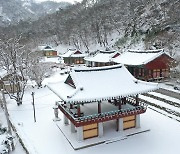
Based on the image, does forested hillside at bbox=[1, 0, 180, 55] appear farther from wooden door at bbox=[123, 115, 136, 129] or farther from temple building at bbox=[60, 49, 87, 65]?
wooden door at bbox=[123, 115, 136, 129]

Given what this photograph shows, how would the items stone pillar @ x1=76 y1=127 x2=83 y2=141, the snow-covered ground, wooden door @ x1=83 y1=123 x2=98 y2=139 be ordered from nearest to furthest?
the snow-covered ground → stone pillar @ x1=76 y1=127 x2=83 y2=141 → wooden door @ x1=83 y1=123 x2=98 y2=139

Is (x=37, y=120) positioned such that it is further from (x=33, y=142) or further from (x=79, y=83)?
(x=79, y=83)

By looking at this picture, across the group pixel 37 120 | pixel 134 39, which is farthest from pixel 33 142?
pixel 134 39

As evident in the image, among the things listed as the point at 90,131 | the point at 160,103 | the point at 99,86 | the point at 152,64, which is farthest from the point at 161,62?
the point at 90,131

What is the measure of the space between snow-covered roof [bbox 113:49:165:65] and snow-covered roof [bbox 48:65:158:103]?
17435 mm

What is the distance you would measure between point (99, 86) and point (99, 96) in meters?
1.53

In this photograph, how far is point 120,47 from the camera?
2660 inches

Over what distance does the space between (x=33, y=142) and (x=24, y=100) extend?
14732 millimetres

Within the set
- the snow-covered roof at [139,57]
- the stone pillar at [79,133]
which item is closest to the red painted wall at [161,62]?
the snow-covered roof at [139,57]

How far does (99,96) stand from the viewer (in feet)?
62.4

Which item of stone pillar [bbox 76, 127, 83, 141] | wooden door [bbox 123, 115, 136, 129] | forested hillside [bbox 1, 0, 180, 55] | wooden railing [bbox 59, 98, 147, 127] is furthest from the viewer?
forested hillside [bbox 1, 0, 180, 55]

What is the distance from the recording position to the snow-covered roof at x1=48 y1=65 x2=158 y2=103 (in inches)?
749

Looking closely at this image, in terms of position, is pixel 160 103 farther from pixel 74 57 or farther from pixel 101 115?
pixel 74 57

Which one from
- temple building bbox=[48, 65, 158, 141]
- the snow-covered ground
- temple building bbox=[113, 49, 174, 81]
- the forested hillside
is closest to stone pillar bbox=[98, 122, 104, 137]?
temple building bbox=[48, 65, 158, 141]
